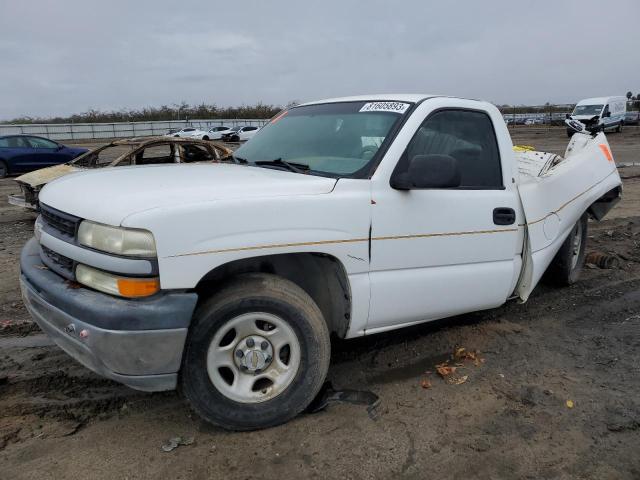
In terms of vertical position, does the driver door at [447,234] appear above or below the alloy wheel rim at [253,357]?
above

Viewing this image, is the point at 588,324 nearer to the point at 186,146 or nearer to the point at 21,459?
the point at 21,459

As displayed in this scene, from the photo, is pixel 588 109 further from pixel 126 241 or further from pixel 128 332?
pixel 128 332

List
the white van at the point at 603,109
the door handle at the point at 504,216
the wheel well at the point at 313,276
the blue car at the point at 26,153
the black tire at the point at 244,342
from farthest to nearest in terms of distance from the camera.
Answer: the white van at the point at 603,109 < the blue car at the point at 26,153 < the door handle at the point at 504,216 < the wheel well at the point at 313,276 < the black tire at the point at 244,342

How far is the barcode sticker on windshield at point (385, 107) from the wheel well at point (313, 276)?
1.15 meters

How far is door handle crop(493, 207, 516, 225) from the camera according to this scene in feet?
12.1

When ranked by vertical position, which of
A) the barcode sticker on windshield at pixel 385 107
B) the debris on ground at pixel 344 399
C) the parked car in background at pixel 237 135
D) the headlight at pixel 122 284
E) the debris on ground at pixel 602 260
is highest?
the barcode sticker on windshield at pixel 385 107

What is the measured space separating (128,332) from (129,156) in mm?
7535

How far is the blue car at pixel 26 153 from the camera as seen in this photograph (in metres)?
16.3

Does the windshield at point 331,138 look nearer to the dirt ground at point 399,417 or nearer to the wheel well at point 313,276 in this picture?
the wheel well at point 313,276

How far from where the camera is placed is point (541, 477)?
2.66 m

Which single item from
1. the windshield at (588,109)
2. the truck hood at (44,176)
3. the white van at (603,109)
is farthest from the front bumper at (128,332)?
the windshield at (588,109)

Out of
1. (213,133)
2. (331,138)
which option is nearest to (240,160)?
(331,138)

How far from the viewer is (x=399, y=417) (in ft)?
10.4

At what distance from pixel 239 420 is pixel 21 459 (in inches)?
43.6
